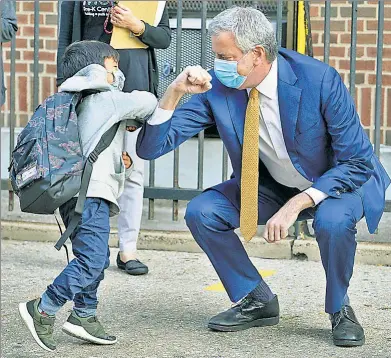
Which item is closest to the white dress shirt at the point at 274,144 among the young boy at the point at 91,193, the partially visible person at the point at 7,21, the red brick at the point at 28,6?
the young boy at the point at 91,193

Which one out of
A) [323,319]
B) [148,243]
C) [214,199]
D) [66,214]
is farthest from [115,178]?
[148,243]

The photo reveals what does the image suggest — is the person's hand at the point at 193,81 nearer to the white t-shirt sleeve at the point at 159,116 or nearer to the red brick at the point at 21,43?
the white t-shirt sleeve at the point at 159,116

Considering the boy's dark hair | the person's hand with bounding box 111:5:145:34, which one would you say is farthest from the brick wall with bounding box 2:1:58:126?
the boy's dark hair

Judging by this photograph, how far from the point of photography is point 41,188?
400 cm

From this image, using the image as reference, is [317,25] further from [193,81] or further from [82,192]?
[82,192]

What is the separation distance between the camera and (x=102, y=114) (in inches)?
163

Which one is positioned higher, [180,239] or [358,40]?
[358,40]

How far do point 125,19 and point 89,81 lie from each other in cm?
120

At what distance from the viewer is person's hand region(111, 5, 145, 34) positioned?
5.25 meters

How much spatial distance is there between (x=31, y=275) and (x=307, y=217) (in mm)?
1666

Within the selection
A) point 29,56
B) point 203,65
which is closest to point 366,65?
point 203,65

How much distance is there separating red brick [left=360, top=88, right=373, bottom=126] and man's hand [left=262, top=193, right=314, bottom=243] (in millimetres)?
2813

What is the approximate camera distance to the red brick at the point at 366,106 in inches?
277

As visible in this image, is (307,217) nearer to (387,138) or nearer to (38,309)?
(38,309)
